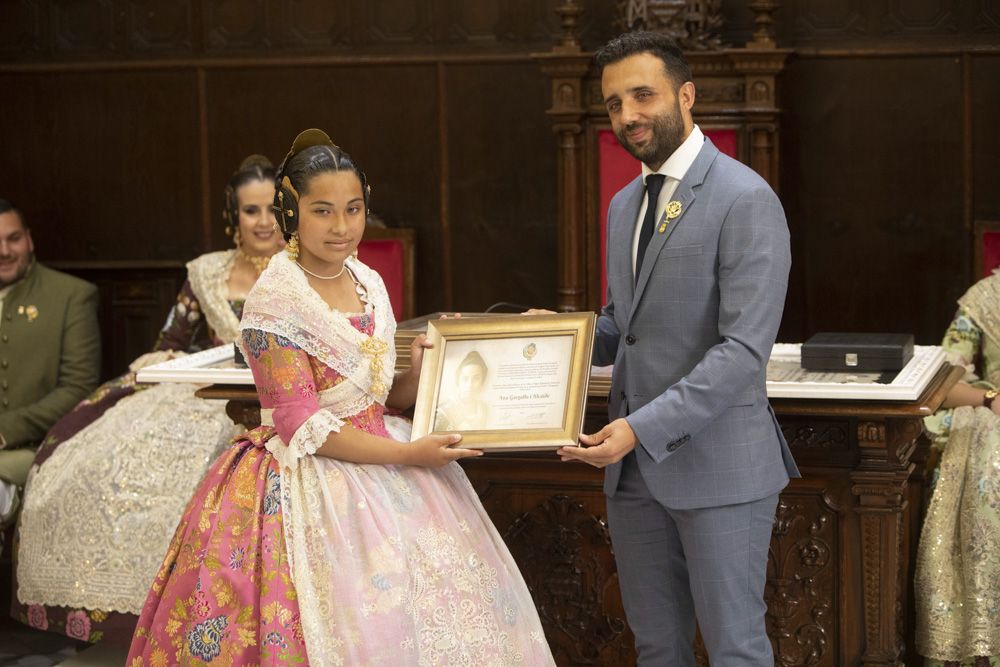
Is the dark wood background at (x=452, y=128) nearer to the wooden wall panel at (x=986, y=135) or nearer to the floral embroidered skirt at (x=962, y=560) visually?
the wooden wall panel at (x=986, y=135)

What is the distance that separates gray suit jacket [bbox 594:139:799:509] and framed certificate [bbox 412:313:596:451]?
0.13 metres

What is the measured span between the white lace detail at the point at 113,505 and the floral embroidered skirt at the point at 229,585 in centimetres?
153

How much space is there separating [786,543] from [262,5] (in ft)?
12.2

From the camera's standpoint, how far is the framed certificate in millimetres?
2760

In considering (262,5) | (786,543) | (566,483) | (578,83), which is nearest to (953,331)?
(786,543)

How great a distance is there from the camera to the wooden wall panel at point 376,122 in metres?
6.17

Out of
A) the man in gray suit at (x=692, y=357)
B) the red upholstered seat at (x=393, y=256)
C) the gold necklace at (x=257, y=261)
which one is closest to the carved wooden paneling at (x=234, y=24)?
the red upholstered seat at (x=393, y=256)

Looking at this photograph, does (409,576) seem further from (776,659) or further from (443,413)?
(776,659)

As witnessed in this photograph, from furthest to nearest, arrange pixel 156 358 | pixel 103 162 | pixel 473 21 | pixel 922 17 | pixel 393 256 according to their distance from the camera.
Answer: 1. pixel 103 162
2. pixel 473 21
3. pixel 393 256
4. pixel 922 17
5. pixel 156 358

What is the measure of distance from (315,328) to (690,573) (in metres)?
0.89

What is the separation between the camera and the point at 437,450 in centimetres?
276

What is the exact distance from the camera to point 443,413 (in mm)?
2811

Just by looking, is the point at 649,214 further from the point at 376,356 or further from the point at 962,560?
the point at 962,560

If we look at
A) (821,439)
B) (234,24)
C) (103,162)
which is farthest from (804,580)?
(103,162)
